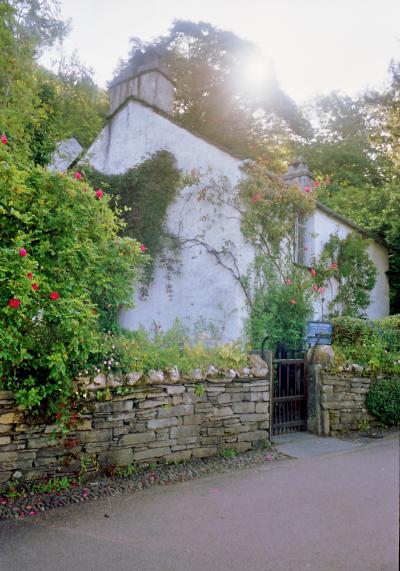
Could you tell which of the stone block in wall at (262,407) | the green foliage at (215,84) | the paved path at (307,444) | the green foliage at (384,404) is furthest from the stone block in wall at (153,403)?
the green foliage at (215,84)

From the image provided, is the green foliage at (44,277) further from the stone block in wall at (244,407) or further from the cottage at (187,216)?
the cottage at (187,216)

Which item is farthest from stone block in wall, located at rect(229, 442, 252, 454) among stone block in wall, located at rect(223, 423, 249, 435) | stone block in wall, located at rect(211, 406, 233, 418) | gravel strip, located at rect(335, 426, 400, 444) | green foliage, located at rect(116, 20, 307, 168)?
green foliage, located at rect(116, 20, 307, 168)

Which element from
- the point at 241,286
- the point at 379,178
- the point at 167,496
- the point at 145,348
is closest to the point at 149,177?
the point at 241,286

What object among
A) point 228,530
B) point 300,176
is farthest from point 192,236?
point 228,530

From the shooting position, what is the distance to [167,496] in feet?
16.8

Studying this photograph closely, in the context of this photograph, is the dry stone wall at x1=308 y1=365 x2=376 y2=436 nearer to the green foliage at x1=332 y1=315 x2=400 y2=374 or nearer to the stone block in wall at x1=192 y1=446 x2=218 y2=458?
the green foliage at x1=332 y1=315 x2=400 y2=374

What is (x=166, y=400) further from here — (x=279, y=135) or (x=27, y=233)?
(x=279, y=135)

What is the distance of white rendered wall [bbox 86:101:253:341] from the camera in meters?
11.1

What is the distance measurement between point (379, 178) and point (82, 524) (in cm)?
2545

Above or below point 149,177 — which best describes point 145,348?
below

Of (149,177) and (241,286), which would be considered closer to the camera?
(241,286)

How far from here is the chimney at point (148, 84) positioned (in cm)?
1308

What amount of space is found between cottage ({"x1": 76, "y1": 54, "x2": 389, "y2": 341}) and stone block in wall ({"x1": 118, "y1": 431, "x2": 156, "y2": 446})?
499 centimetres

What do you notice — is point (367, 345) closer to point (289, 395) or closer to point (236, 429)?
point (289, 395)
